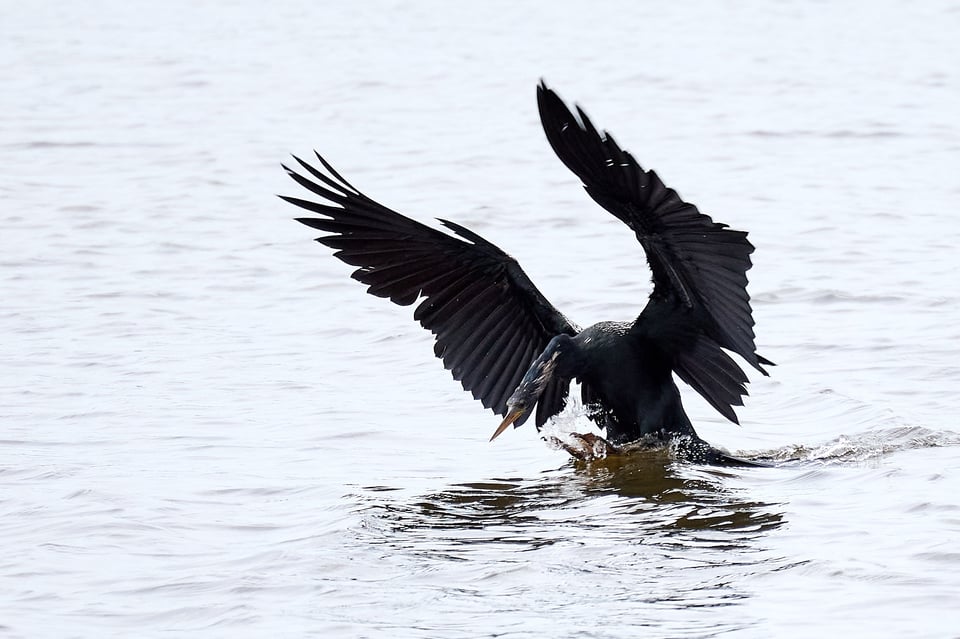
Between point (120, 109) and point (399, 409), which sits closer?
point (399, 409)

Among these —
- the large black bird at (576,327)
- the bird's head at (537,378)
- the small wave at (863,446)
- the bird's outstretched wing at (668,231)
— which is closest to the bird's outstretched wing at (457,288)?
the large black bird at (576,327)

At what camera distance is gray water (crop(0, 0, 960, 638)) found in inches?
217

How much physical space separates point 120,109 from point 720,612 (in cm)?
1376

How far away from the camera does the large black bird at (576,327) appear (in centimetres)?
633

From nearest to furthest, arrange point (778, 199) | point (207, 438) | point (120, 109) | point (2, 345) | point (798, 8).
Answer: point (207, 438) < point (2, 345) < point (778, 199) < point (120, 109) < point (798, 8)

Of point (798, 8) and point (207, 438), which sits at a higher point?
point (798, 8)

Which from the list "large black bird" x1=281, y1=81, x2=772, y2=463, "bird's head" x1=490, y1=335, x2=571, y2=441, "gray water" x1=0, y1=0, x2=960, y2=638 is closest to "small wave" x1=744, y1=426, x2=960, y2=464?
"gray water" x1=0, y1=0, x2=960, y2=638

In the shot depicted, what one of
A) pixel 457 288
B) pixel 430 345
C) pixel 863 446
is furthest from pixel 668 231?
pixel 430 345

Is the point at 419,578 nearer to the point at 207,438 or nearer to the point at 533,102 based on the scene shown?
the point at 207,438

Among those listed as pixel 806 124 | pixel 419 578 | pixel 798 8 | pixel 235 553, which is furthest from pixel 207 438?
pixel 798 8

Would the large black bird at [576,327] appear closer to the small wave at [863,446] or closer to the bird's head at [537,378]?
the bird's head at [537,378]

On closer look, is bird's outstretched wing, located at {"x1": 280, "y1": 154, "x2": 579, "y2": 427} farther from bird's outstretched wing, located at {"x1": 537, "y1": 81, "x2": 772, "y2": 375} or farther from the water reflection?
bird's outstretched wing, located at {"x1": 537, "y1": 81, "x2": 772, "y2": 375}

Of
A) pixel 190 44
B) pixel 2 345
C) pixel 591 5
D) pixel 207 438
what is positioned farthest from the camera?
pixel 591 5

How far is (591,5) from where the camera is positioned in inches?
945
